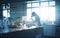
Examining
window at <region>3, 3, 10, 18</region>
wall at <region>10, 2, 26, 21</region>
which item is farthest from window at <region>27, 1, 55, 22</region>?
window at <region>3, 3, 10, 18</region>

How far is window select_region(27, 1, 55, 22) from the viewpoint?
86 cm

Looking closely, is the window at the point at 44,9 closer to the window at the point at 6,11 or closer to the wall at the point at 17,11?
the wall at the point at 17,11

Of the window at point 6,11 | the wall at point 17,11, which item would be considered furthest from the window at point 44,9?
the window at point 6,11

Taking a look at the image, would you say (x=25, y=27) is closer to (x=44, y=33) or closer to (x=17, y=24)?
(x=17, y=24)

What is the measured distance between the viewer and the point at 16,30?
0.89 m

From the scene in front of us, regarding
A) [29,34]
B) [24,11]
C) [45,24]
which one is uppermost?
[24,11]

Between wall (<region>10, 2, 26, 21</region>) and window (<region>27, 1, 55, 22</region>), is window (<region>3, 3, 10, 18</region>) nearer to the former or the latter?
wall (<region>10, 2, 26, 21</region>)

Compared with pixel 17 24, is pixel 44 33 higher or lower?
lower

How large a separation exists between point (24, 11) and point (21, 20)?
101 mm

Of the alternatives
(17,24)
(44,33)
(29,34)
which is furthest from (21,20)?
(44,33)

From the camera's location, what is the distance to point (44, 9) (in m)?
0.90

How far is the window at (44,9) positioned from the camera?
862 millimetres

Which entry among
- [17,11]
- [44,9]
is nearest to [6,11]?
[17,11]

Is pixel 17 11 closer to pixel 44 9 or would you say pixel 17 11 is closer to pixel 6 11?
pixel 6 11
